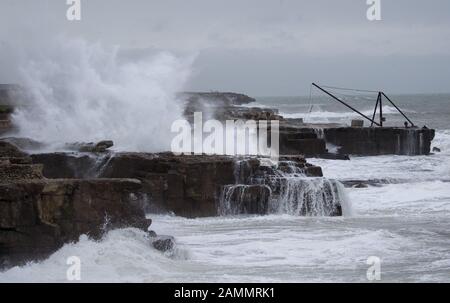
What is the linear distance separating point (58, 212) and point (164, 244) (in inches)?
61.5

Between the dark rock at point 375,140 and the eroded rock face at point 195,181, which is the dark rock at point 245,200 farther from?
the dark rock at point 375,140

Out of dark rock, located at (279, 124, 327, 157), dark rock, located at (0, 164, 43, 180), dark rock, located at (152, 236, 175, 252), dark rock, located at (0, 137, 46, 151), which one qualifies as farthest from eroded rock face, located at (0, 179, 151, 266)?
dark rock, located at (279, 124, 327, 157)

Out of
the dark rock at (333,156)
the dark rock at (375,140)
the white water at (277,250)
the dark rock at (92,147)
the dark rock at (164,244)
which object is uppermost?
the dark rock at (92,147)

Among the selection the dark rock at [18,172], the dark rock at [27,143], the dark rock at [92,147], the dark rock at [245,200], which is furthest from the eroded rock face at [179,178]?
the dark rock at [18,172]

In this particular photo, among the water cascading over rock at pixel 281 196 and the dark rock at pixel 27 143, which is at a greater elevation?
the dark rock at pixel 27 143

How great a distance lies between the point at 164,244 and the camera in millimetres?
11352

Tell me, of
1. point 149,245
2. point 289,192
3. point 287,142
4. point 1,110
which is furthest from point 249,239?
point 1,110

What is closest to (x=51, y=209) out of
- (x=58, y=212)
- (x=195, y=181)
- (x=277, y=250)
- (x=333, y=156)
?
(x=58, y=212)

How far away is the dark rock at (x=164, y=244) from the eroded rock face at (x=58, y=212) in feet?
1.57

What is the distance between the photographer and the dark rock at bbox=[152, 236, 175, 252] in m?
11.3

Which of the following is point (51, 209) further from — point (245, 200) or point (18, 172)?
point (245, 200)

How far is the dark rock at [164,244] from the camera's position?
11.3 metres

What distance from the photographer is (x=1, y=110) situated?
2475 centimetres

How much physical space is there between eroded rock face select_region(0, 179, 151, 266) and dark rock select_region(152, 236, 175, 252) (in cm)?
48
